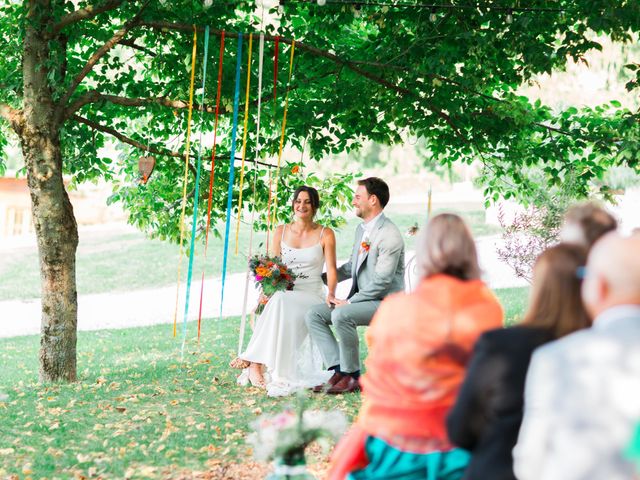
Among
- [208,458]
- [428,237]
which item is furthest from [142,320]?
[428,237]

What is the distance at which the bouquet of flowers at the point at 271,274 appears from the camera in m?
7.63

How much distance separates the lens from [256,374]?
7934 millimetres

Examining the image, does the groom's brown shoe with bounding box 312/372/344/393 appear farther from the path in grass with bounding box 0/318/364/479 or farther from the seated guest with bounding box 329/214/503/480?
the seated guest with bounding box 329/214/503/480

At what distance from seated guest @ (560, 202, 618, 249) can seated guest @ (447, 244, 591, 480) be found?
0.23 metres

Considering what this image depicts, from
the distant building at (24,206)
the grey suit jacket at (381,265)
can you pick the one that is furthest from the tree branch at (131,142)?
the distant building at (24,206)

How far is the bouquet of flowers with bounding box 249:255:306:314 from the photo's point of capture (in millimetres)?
7633

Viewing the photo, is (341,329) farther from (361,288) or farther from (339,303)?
(361,288)

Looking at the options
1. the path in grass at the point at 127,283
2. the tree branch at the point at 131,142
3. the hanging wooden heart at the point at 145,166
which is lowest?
the path in grass at the point at 127,283

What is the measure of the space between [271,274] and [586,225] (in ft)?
15.9

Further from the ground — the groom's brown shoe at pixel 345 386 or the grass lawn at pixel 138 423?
the groom's brown shoe at pixel 345 386

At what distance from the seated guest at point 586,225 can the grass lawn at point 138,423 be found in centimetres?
278

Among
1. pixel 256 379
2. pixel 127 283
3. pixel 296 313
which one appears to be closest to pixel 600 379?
pixel 296 313

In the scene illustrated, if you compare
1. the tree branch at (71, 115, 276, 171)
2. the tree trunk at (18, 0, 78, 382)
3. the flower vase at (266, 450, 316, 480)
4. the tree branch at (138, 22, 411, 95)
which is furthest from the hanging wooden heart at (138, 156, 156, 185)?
the flower vase at (266, 450, 316, 480)

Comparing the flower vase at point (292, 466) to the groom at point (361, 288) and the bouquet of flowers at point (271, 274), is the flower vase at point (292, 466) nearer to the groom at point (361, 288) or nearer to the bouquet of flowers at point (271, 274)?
the groom at point (361, 288)
